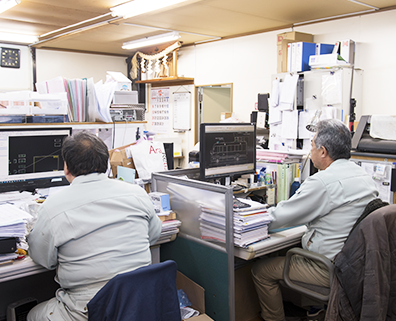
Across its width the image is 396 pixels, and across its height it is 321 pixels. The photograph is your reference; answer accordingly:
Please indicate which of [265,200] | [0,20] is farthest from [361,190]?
[0,20]

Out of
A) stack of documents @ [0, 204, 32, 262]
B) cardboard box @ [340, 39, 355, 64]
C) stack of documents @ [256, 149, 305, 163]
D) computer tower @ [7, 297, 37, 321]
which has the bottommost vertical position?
computer tower @ [7, 297, 37, 321]

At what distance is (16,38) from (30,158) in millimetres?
4294

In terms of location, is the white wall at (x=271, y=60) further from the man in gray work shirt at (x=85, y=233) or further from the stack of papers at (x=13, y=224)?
the stack of papers at (x=13, y=224)

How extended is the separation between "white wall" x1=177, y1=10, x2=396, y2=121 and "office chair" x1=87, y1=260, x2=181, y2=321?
3.41 m

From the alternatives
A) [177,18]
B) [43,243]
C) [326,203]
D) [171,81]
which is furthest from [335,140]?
[171,81]

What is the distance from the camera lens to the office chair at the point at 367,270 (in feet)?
5.79

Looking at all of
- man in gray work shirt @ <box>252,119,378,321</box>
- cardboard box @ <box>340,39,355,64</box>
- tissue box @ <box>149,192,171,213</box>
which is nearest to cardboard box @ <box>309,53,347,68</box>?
cardboard box @ <box>340,39,355,64</box>

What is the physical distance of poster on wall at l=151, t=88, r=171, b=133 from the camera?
22.5 ft

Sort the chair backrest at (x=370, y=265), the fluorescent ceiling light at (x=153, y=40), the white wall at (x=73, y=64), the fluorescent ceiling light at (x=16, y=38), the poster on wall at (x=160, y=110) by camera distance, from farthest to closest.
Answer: the poster on wall at (x=160, y=110), the white wall at (x=73, y=64), the fluorescent ceiling light at (x=16, y=38), the fluorescent ceiling light at (x=153, y=40), the chair backrest at (x=370, y=265)

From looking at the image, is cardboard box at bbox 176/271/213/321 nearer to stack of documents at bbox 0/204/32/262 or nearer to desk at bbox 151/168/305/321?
desk at bbox 151/168/305/321

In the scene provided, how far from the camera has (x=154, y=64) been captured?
21.4 ft

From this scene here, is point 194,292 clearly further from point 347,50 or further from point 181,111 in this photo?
point 181,111

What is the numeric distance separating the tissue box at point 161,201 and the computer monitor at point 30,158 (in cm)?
63

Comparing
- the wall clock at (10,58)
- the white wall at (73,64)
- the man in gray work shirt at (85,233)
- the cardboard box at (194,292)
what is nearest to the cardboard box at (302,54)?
the cardboard box at (194,292)
